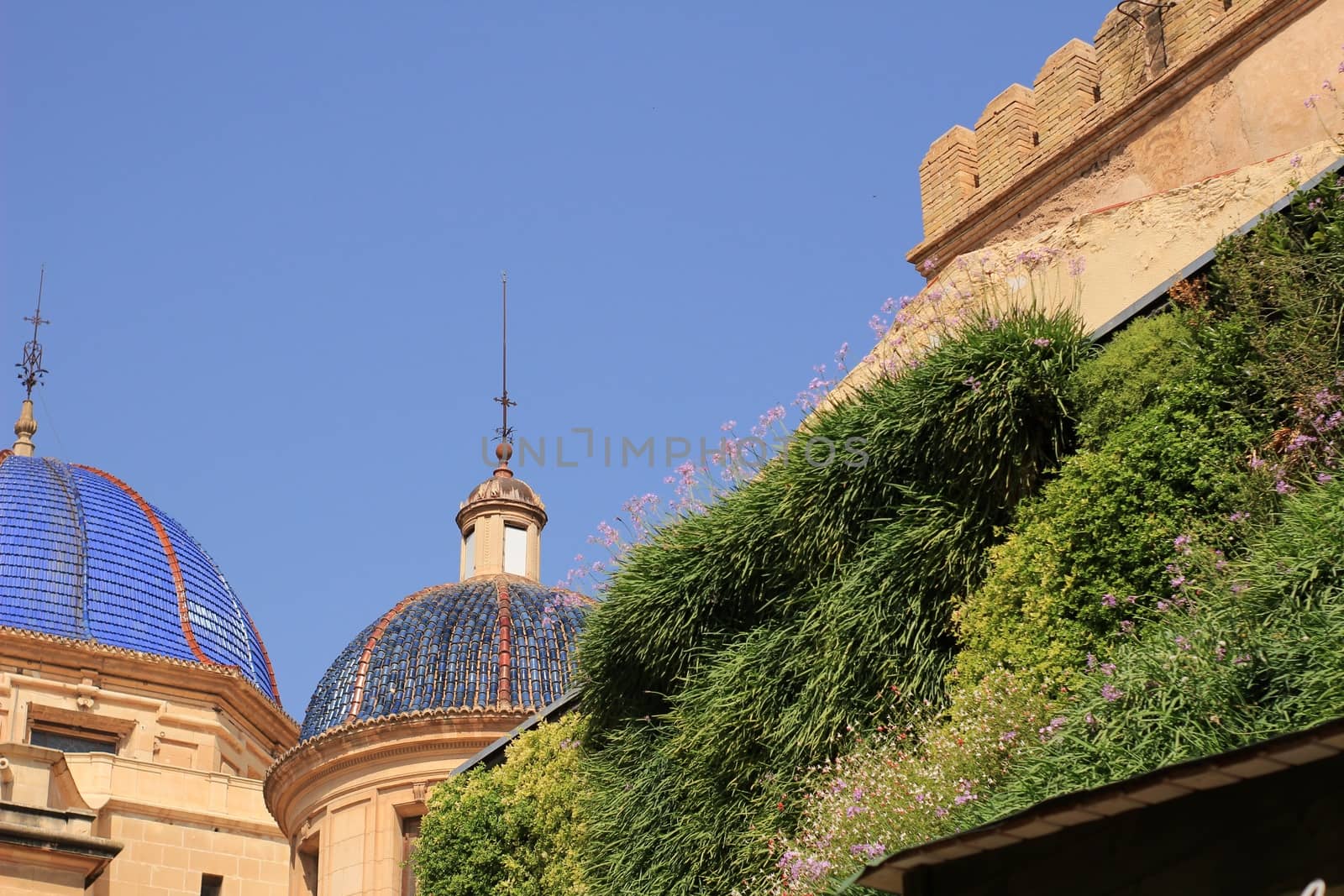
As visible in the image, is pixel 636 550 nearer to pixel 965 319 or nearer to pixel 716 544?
pixel 716 544

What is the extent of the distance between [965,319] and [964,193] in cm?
639

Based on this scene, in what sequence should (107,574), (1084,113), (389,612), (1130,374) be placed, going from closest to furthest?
(1130,374) → (1084,113) → (389,612) → (107,574)

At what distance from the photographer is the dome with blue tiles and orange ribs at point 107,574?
41188 millimetres

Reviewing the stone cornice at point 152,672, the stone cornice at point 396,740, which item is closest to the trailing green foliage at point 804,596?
the stone cornice at point 396,740

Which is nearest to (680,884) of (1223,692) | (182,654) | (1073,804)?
(1223,692)

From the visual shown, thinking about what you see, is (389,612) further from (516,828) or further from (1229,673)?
(1229,673)

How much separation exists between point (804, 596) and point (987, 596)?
6.85ft

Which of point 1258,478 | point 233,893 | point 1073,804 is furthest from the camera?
point 233,893

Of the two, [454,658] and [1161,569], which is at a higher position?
[454,658]

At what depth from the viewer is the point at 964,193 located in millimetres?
20484

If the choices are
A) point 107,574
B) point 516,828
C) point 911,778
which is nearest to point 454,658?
point 516,828

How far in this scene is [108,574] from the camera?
42.9 metres

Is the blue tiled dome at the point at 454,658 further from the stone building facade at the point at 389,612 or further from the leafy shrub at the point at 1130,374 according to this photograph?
the leafy shrub at the point at 1130,374

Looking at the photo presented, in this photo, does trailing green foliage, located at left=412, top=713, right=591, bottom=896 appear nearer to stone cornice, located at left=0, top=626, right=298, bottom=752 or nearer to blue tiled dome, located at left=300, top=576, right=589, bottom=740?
blue tiled dome, located at left=300, top=576, right=589, bottom=740
